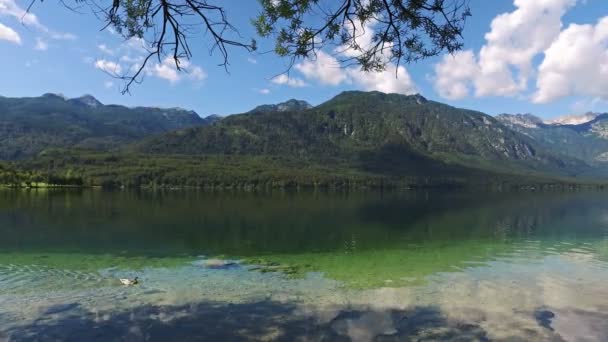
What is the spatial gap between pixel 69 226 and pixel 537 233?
66.3 meters

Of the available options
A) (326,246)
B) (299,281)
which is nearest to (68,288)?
(299,281)

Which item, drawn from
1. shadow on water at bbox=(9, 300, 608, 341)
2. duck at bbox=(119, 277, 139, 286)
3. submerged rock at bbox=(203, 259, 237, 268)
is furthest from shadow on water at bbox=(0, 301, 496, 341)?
submerged rock at bbox=(203, 259, 237, 268)

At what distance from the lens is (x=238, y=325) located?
18547mm

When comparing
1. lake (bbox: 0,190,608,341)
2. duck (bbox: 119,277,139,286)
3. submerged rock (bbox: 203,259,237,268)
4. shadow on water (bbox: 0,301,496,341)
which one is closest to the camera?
shadow on water (bbox: 0,301,496,341)

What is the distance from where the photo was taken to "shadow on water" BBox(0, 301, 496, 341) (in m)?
17.1

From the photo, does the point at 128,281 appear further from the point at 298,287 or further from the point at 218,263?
the point at 298,287

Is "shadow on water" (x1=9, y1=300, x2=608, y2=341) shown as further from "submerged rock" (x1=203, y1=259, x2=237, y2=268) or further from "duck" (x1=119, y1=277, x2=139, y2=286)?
"submerged rock" (x1=203, y1=259, x2=237, y2=268)

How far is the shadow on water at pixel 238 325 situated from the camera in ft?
56.2

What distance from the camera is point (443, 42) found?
11.1m

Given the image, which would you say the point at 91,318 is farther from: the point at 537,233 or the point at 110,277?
the point at 537,233

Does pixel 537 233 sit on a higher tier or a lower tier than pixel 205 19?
lower

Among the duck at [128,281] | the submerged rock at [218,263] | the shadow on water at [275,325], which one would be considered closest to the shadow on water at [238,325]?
the shadow on water at [275,325]

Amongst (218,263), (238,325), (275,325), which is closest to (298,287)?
(275,325)

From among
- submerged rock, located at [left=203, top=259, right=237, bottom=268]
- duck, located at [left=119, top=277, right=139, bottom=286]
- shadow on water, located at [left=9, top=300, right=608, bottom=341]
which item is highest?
shadow on water, located at [left=9, top=300, right=608, bottom=341]
